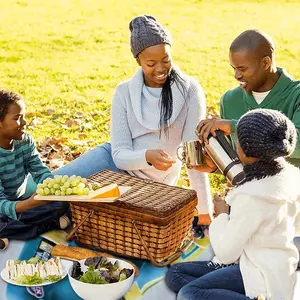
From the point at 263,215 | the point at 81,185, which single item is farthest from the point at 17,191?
the point at 263,215

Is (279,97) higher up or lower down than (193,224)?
higher up

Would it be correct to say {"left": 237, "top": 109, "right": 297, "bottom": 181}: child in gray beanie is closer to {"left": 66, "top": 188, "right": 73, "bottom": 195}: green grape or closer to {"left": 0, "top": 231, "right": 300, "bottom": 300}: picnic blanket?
{"left": 0, "top": 231, "right": 300, "bottom": 300}: picnic blanket

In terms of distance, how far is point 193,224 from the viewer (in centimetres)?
355

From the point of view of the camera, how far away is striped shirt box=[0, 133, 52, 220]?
3416 mm

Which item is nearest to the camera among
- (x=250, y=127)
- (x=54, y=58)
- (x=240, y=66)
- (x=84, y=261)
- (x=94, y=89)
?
(x=250, y=127)

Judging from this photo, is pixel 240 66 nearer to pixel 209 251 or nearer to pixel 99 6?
pixel 209 251

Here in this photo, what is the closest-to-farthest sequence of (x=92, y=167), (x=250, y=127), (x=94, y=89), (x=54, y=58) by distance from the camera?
(x=250, y=127), (x=92, y=167), (x=94, y=89), (x=54, y=58)

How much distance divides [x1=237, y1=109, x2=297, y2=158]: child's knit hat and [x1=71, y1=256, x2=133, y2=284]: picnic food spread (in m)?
0.83

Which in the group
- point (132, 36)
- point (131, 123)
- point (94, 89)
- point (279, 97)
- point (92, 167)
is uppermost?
point (132, 36)

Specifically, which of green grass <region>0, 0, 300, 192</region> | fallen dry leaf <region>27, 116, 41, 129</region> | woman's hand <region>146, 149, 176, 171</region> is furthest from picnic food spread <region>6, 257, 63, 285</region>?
fallen dry leaf <region>27, 116, 41, 129</region>

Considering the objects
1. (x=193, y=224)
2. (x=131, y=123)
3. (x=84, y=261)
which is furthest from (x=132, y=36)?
(x=84, y=261)

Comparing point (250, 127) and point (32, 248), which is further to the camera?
point (32, 248)

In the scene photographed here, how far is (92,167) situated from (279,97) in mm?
1171

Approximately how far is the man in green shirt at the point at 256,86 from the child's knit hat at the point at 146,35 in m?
0.45
